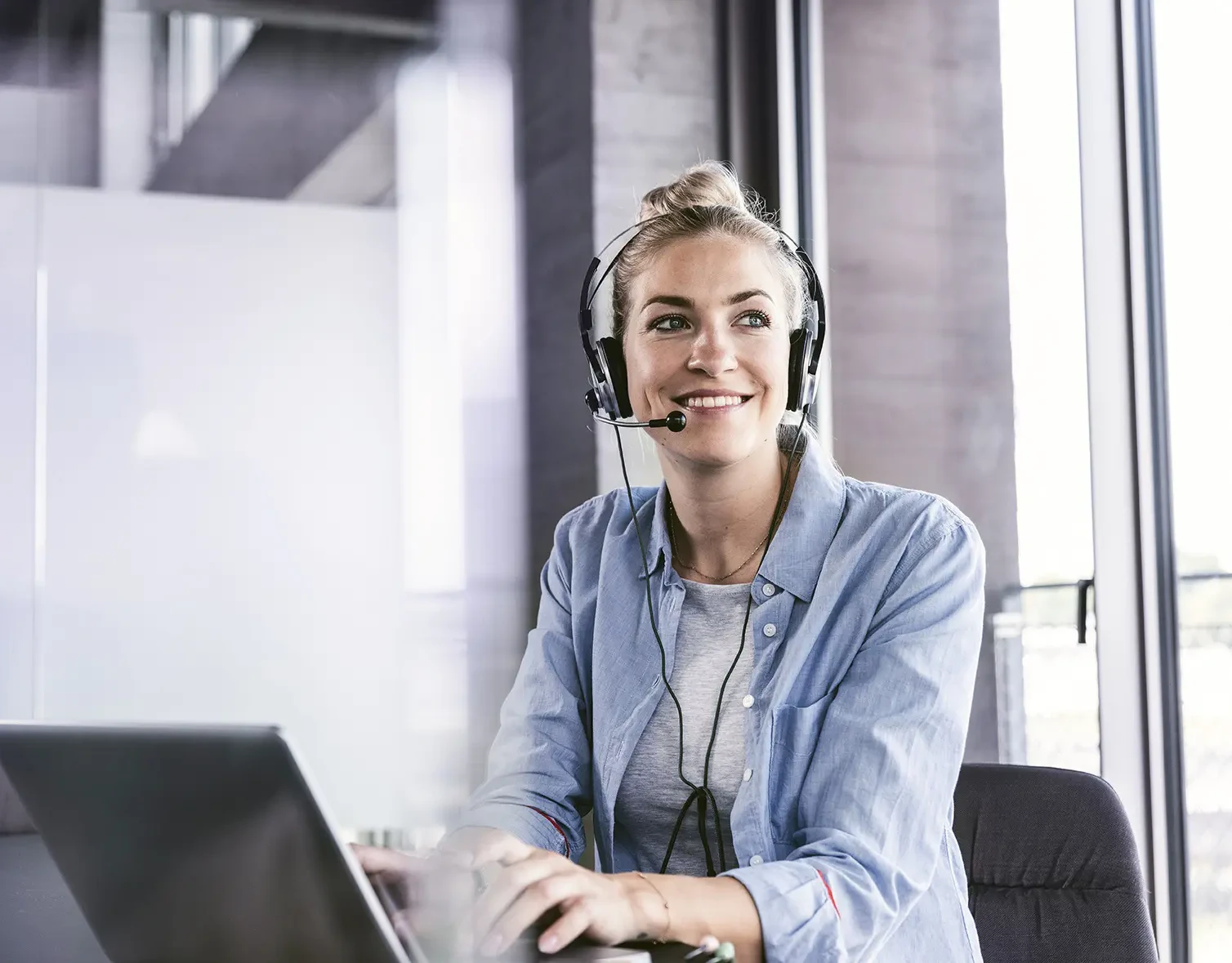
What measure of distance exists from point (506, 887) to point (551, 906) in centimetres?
3

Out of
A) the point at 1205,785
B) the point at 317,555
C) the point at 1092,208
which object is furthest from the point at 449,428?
the point at 1205,785

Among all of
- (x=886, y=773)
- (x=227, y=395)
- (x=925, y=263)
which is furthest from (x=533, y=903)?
(x=227, y=395)

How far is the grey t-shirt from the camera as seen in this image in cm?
115

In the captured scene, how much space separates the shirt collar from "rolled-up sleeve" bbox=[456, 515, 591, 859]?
4.3 inches

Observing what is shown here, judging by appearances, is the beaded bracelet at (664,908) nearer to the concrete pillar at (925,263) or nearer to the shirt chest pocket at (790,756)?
the shirt chest pocket at (790,756)

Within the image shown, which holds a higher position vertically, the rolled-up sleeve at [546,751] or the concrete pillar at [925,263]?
the concrete pillar at [925,263]

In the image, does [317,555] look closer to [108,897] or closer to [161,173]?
[161,173]

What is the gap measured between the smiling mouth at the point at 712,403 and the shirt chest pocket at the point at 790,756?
0.29m

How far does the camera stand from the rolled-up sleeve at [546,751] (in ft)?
3.76

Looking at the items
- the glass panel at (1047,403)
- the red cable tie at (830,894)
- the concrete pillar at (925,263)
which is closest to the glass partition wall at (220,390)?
the concrete pillar at (925,263)

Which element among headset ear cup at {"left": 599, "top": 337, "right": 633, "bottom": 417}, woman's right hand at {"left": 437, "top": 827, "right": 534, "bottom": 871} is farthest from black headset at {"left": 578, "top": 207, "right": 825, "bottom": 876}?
woman's right hand at {"left": 437, "top": 827, "right": 534, "bottom": 871}

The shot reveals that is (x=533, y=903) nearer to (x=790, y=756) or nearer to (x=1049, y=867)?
(x=790, y=756)

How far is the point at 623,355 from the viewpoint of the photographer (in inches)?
53.2

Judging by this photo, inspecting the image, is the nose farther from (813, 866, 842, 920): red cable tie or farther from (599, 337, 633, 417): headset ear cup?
(813, 866, 842, 920): red cable tie
